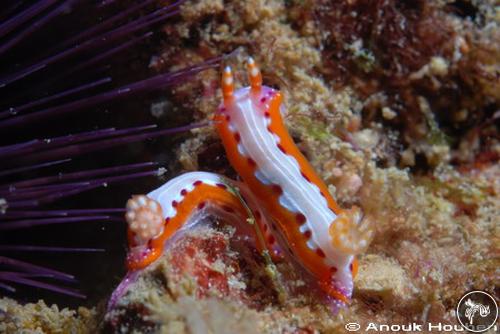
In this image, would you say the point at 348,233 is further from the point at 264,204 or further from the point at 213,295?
the point at 213,295

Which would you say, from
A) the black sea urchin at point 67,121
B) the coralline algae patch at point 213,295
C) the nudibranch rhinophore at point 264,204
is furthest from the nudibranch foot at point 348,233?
the black sea urchin at point 67,121

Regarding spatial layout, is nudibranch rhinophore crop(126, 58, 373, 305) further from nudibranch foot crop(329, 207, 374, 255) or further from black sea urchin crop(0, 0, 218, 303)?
black sea urchin crop(0, 0, 218, 303)

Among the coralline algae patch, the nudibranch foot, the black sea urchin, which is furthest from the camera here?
the black sea urchin

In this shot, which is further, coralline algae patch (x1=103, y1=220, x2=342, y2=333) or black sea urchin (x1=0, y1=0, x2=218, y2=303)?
black sea urchin (x1=0, y1=0, x2=218, y2=303)

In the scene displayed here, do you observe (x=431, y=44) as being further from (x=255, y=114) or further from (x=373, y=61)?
(x=255, y=114)

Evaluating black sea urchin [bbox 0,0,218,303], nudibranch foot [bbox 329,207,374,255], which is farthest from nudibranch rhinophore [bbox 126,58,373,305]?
black sea urchin [bbox 0,0,218,303]

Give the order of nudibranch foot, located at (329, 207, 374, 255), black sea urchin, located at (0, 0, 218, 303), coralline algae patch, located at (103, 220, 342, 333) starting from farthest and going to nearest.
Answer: black sea urchin, located at (0, 0, 218, 303)
nudibranch foot, located at (329, 207, 374, 255)
coralline algae patch, located at (103, 220, 342, 333)

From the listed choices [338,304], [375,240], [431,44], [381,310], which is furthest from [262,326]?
[431,44]

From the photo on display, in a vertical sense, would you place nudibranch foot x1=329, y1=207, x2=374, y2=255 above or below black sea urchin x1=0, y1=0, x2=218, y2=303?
below

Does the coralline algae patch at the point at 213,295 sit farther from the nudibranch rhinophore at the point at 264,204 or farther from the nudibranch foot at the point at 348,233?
the nudibranch foot at the point at 348,233
